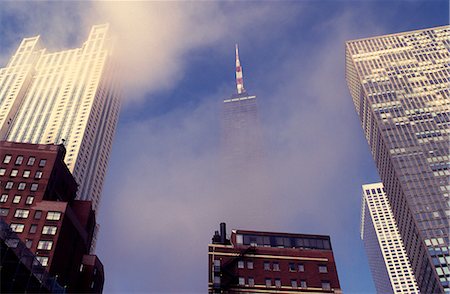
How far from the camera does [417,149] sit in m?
165

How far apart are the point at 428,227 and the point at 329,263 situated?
65.1 m

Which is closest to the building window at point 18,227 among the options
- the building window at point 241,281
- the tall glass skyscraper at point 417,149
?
the building window at point 241,281

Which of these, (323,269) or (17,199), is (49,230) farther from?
(323,269)

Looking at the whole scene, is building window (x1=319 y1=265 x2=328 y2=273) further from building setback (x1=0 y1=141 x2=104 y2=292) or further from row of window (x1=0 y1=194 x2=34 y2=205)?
row of window (x1=0 y1=194 x2=34 y2=205)

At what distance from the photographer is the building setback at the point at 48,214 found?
93812 millimetres

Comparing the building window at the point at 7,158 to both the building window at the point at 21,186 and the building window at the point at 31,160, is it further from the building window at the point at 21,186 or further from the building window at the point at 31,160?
the building window at the point at 21,186

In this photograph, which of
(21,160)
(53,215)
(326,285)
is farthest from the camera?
(21,160)

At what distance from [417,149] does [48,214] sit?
126 m

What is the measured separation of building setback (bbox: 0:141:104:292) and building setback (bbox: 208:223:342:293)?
31.2 m

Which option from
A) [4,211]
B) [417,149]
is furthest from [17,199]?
[417,149]

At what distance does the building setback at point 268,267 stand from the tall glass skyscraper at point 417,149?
186ft

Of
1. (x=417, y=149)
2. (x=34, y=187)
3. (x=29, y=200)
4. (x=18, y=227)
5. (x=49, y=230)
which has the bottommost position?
(x=49, y=230)

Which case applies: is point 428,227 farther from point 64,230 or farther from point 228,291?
point 64,230

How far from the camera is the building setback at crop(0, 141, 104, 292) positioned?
93812 mm
